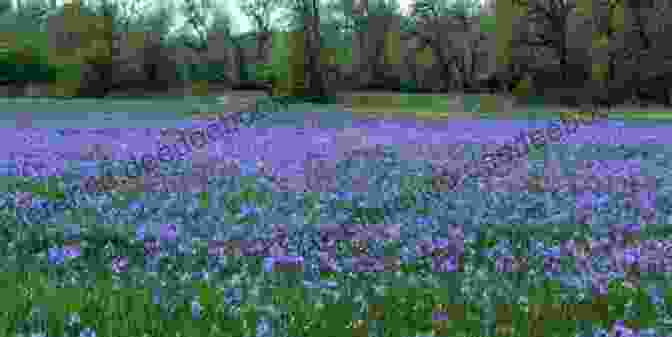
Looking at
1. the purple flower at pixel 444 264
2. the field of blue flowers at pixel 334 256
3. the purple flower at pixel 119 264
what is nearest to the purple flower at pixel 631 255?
the field of blue flowers at pixel 334 256

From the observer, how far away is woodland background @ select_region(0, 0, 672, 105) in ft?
171

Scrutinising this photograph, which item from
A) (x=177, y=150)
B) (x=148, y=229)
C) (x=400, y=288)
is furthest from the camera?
(x=177, y=150)

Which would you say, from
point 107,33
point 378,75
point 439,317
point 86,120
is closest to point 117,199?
point 439,317

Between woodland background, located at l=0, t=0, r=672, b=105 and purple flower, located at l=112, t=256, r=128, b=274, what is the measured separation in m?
39.4

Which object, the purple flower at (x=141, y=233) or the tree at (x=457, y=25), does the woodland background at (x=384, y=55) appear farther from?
the purple flower at (x=141, y=233)

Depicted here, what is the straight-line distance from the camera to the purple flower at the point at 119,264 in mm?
6753

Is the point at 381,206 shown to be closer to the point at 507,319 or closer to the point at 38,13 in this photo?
the point at 507,319

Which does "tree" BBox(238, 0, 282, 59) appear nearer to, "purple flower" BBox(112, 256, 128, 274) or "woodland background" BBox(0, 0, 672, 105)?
"woodland background" BBox(0, 0, 672, 105)

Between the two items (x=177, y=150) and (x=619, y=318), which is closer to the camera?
(x=619, y=318)

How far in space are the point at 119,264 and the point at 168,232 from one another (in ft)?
4.44

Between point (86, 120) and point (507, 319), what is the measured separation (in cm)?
2345

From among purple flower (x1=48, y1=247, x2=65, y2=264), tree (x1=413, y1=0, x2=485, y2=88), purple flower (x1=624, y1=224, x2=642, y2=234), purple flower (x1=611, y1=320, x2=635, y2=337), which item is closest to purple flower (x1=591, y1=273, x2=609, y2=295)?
purple flower (x1=611, y1=320, x2=635, y2=337)

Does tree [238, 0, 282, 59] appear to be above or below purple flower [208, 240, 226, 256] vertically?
above

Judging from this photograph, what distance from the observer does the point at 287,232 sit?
8.44 metres
